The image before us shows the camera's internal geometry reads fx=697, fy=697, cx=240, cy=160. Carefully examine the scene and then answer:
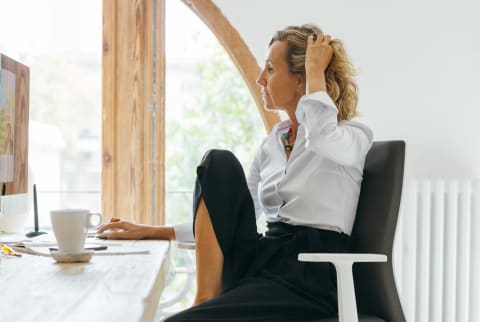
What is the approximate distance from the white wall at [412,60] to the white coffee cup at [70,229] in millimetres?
1750

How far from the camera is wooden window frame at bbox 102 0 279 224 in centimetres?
301

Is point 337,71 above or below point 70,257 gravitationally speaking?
above

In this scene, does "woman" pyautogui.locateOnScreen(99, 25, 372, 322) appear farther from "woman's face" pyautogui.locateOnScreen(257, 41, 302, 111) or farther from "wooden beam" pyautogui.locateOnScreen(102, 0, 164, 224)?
"wooden beam" pyautogui.locateOnScreen(102, 0, 164, 224)

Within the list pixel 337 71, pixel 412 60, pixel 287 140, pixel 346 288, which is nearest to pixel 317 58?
pixel 337 71

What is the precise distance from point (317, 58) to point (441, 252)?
1.33m

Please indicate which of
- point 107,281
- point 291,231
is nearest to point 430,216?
point 291,231

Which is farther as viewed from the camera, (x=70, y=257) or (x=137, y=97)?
(x=137, y=97)

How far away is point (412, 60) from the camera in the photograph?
10.0 feet

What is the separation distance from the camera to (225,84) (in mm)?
3105

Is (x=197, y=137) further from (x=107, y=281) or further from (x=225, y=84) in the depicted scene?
(x=107, y=281)

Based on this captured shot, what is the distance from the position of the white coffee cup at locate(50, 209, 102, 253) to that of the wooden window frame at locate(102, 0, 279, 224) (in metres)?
1.58

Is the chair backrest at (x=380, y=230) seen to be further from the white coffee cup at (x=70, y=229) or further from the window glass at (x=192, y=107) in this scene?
the window glass at (x=192, y=107)

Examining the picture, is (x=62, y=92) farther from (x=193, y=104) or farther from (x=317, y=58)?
(x=317, y=58)

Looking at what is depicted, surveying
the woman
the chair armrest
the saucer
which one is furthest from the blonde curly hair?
the saucer
